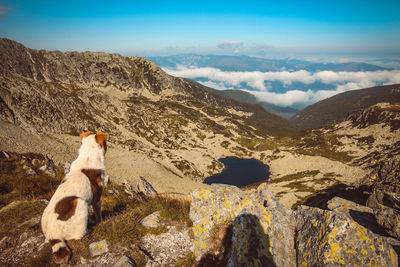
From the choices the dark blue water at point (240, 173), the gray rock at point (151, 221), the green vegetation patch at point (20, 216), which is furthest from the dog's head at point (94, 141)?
the dark blue water at point (240, 173)

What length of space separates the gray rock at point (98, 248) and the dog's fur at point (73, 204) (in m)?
0.56

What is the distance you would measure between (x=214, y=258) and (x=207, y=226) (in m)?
1.03

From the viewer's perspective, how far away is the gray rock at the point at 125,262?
5.40m

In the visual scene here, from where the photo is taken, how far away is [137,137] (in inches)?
3853

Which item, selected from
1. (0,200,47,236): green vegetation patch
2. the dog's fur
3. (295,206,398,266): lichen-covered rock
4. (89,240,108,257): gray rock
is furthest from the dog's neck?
(295,206,398,266): lichen-covered rock

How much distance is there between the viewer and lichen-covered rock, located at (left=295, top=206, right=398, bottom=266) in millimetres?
5129

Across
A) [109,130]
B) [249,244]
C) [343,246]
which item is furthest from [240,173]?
[343,246]

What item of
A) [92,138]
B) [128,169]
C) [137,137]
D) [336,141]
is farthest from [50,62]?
[336,141]

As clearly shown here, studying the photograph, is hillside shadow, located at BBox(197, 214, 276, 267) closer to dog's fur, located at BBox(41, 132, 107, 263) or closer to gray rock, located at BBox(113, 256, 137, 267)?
gray rock, located at BBox(113, 256, 137, 267)

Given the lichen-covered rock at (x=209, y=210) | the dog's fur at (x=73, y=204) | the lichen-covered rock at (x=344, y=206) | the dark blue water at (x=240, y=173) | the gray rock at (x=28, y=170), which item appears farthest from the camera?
the dark blue water at (x=240, y=173)

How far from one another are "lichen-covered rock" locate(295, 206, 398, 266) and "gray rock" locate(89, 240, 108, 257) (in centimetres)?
616

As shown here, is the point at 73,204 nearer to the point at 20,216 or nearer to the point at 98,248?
the point at 98,248

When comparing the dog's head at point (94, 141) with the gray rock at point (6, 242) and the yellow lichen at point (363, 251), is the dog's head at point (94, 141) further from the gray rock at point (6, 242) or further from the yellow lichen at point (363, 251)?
the yellow lichen at point (363, 251)

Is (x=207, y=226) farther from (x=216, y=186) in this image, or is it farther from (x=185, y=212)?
(x=216, y=186)
